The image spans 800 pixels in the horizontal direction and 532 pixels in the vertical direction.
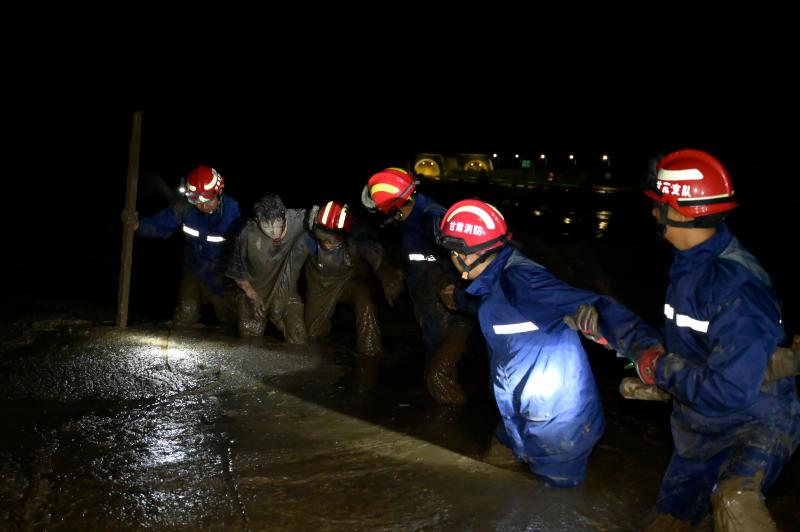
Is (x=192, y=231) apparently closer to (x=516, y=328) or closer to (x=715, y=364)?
(x=516, y=328)

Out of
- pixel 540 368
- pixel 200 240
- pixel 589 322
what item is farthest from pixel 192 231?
pixel 589 322

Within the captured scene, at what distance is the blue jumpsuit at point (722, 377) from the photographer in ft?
9.79

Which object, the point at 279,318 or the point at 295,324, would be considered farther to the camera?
the point at 279,318

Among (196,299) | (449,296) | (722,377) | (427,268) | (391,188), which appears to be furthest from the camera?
(196,299)

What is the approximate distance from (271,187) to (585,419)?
31840 mm

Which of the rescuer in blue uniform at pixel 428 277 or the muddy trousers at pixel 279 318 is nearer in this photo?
the rescuer in blue uniform at pixel 428 277

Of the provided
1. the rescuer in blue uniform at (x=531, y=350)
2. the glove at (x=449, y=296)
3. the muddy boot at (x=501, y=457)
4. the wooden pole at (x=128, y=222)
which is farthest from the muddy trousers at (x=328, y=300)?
the rescuer in blue uniform at (x=531, y=350)

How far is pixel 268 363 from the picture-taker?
22.3 feet

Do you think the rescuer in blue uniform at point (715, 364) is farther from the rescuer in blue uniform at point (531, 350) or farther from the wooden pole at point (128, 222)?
the wooden pole at point (128, 222)

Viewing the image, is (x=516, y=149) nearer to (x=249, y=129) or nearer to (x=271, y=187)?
(x=249, y=129)

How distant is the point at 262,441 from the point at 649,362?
2570 mm

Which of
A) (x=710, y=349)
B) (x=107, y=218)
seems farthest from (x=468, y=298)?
(x=107, y=218)

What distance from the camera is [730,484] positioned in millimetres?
3031

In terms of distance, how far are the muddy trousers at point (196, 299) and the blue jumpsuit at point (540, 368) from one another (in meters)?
4.77
